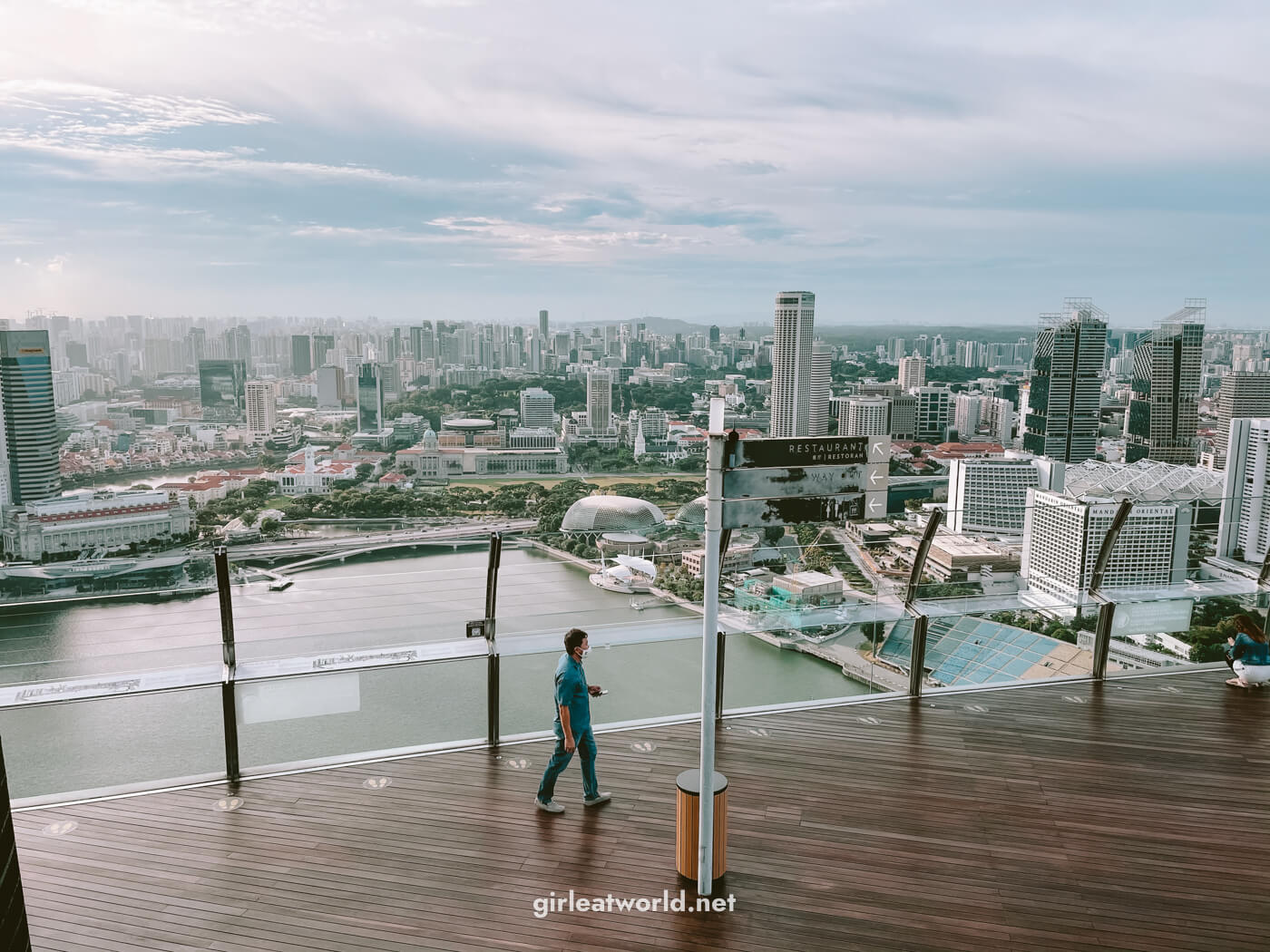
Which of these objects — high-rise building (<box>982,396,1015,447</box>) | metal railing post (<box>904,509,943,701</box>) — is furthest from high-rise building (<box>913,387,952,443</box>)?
metal railing post (<box>904,509,943,701</box>)

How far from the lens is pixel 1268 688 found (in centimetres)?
601

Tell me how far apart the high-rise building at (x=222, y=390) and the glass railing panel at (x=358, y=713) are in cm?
2569

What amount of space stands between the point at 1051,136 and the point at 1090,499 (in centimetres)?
6765

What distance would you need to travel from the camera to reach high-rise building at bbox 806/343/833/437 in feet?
69.5

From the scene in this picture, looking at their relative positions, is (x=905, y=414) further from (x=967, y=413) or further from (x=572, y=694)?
(x=572, y=694)

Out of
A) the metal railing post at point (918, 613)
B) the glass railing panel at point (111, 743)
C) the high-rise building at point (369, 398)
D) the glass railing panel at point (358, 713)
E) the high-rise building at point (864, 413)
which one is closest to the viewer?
the glass railing panel at point (111, 743)

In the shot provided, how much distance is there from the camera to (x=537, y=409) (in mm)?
34344

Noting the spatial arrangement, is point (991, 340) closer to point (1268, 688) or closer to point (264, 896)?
point (1268, 688)

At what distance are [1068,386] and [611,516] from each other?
112 feet

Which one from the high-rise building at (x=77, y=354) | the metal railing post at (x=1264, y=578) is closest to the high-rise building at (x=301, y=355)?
→ the high-rise building at (x=77, y=354)

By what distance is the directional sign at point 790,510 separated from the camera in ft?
10.4

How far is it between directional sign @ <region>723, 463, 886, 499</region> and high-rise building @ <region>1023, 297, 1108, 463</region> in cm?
3331

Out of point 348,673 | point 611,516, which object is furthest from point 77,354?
point 348,673

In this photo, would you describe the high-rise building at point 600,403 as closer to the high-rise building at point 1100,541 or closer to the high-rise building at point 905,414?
the high-rise building at point 905,414
